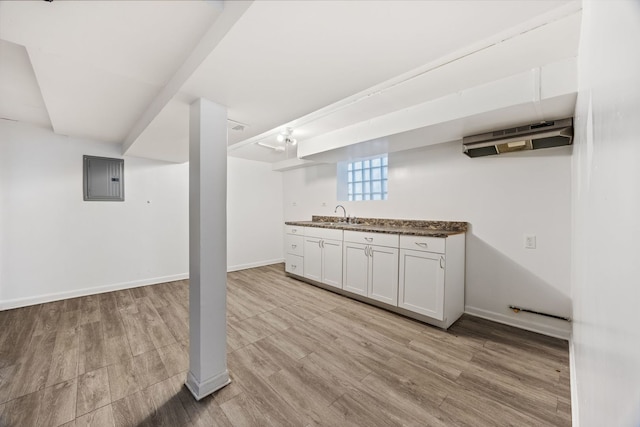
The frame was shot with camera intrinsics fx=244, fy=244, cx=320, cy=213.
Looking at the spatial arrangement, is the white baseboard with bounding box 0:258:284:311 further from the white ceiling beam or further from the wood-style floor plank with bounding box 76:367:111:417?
the white ceiling beam

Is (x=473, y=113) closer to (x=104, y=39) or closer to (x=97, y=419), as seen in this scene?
(x=104, y=39)

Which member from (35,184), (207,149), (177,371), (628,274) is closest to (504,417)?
(628,274)

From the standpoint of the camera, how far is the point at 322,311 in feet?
9.52

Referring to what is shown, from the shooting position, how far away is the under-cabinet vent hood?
79.7 inches

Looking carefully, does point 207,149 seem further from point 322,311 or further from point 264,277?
point 264,277

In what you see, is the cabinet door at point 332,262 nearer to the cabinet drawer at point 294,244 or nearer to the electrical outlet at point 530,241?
the cabinet drawer at point 294,244

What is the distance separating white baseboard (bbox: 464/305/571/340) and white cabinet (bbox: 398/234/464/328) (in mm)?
167

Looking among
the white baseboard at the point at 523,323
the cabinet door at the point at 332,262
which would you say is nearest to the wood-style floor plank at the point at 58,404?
the cabinet door at the point at 332,262

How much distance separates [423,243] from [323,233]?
5.00ft

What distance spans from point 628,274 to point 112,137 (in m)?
4.63

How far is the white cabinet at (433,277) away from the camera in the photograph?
2465 millimetres

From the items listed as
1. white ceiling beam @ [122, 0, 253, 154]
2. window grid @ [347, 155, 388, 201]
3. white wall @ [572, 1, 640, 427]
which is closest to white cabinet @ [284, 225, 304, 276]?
window grid @ [347, 155, 388, 201]

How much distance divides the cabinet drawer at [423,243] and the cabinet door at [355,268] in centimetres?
54

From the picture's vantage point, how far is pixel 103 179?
3.50m
